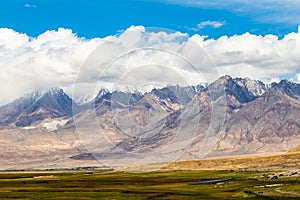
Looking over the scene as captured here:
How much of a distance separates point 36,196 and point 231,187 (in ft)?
159

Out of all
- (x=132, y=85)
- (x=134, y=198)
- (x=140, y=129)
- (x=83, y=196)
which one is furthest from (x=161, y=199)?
(x=140, y=129)

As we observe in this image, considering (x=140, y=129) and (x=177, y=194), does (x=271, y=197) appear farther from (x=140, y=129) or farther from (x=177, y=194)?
(x=140, y=129)

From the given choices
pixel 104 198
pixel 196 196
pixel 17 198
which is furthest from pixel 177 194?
pixel 17 198

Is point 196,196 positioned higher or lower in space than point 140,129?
lower

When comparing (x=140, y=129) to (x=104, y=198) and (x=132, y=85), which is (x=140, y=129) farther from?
(x=132, y=85)

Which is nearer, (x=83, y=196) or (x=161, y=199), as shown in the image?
(x=161, y=199)

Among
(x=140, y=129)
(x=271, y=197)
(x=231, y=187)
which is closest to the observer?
(x=271, y=197)

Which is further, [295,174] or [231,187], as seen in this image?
[295,174]

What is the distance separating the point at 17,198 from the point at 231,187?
174 feet

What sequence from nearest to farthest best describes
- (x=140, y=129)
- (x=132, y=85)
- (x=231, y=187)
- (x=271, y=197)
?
(x=132, y=85), (x=271, y=197), (x=231, y=187), (x=140, y=129)

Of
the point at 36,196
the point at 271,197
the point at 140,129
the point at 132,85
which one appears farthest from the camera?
the point at 140,129

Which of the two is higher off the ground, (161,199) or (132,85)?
(132,85)

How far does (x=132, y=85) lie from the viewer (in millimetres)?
94750

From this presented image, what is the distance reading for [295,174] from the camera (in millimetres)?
176750
